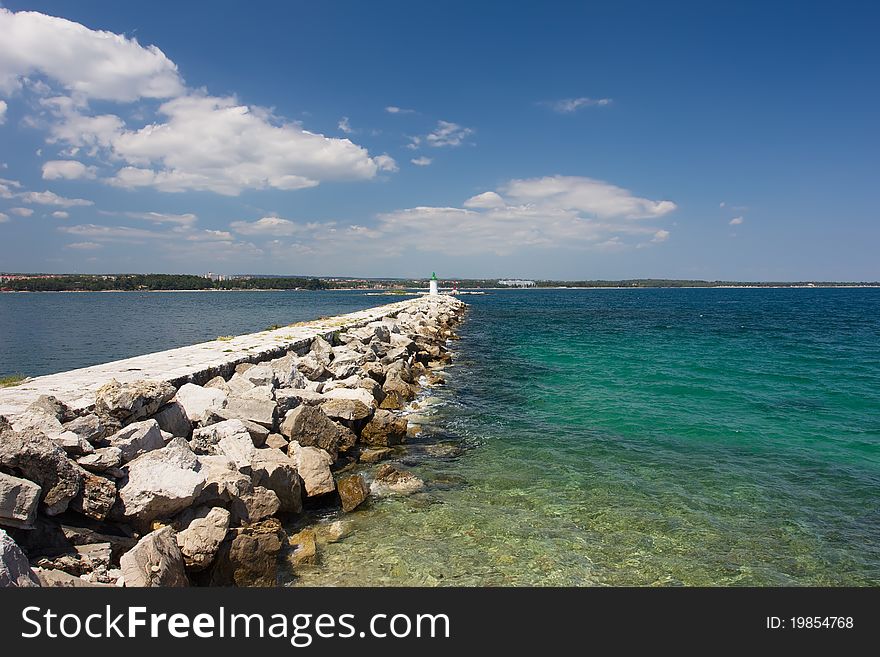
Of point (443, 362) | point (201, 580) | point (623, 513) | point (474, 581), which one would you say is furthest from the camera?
point (443, 362)

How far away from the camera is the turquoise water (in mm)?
4957

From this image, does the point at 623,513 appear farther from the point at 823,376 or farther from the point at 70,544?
the point at 823,376

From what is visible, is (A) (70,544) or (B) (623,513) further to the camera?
(B) (623,513)

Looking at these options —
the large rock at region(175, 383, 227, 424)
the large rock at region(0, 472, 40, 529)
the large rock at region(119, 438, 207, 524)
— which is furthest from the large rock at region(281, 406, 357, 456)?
the large rock at region(0, 472, 40, 529)

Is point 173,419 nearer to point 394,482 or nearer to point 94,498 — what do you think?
point 94,498

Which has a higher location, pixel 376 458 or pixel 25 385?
pixel 25 385

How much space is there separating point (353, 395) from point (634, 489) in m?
5.12

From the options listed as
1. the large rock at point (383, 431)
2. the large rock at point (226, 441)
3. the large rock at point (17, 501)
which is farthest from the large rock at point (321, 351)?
the large rock at point (17, 501)

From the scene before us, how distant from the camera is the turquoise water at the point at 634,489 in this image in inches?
195
